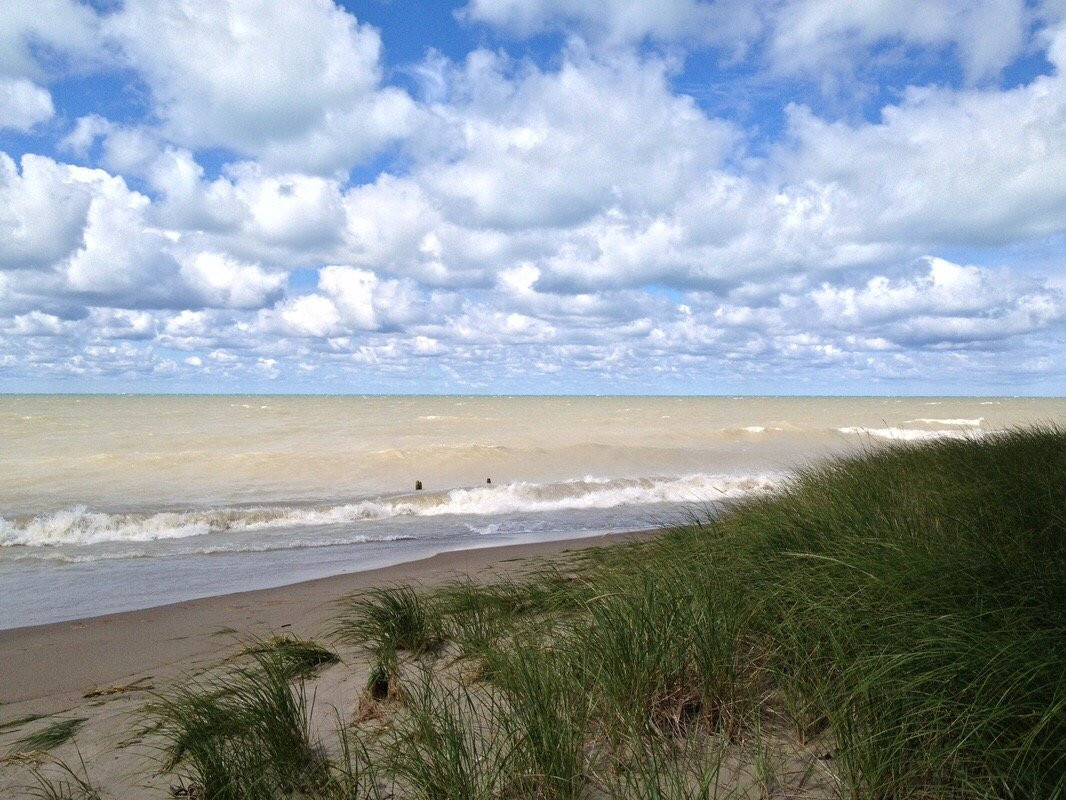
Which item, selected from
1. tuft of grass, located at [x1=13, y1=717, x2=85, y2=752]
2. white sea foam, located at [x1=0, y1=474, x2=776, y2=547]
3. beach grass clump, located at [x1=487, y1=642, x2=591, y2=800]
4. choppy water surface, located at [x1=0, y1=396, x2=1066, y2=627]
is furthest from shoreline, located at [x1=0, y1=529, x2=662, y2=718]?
white sea foam, located at [x1=0, y1=474, x2=776, y2=547]

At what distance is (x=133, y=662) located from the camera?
5582 mm

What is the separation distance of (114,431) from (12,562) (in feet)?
120

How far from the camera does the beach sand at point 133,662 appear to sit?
11.5 feet

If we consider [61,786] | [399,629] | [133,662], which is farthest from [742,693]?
[133,662]

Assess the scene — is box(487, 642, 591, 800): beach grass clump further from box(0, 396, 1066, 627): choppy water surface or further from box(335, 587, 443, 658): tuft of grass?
box(0, 396, 1066, 627): choppy water surface

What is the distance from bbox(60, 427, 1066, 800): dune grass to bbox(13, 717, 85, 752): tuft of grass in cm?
90

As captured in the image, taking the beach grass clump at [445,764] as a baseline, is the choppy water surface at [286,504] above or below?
above

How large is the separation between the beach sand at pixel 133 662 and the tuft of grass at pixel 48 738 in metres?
0.04

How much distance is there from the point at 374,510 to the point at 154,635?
8.87m

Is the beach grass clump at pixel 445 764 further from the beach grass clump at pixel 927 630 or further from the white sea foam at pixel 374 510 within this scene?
the white sea foam at pixel 374 510

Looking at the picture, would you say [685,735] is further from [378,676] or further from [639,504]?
[639,504]

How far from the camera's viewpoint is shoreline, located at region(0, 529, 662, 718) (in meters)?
5.14

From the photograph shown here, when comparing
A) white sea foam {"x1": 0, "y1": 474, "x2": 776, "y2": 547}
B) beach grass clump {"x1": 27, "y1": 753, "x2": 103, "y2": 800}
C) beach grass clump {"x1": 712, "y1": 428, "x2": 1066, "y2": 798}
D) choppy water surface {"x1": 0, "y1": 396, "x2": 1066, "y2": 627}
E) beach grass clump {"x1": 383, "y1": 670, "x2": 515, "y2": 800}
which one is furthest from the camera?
white sea foam {"x1": 0, "y1": 474, "x2": 776, "y2": 547}

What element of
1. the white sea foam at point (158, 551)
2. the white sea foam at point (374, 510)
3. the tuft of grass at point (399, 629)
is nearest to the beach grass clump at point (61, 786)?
the tuft of grass at point (399, 629)
